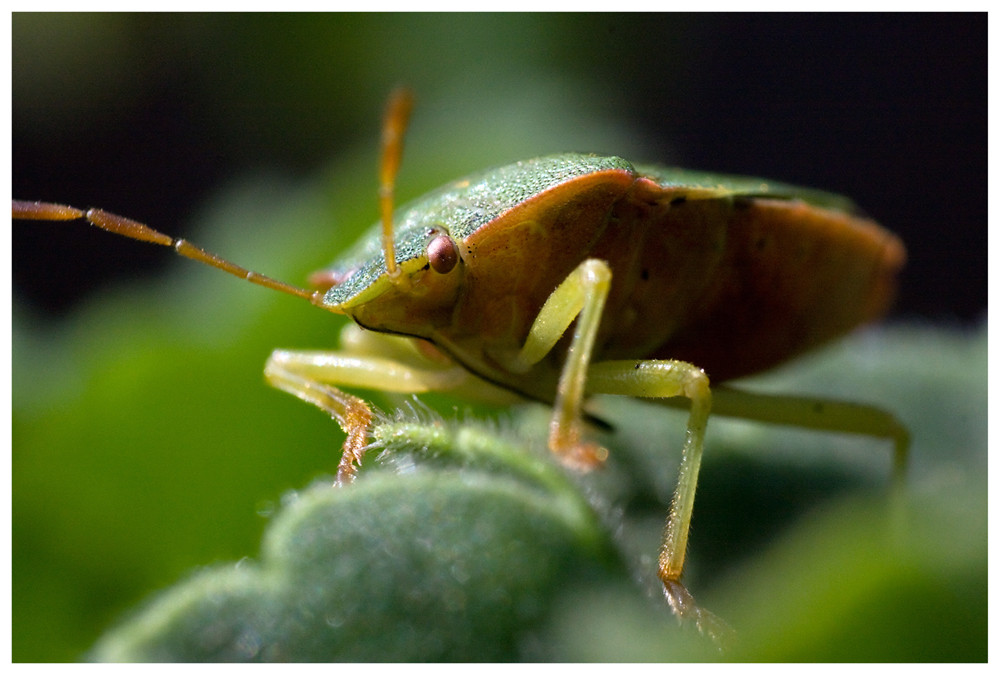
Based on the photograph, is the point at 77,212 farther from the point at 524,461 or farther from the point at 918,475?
the point at 918,475

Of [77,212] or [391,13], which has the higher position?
[391,13]

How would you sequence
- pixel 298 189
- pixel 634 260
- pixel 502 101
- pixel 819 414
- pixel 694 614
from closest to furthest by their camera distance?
pixel 694 614 < pixel 634 260 < pixel 819 414 < pixel 298 189 < pixel 502 101

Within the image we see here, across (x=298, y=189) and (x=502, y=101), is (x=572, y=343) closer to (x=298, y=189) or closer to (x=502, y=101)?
(x=298, y=189)

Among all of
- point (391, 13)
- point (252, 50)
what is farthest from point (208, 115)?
point (391, 13)

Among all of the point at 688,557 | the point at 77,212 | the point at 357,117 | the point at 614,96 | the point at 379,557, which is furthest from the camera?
the point at 614,96

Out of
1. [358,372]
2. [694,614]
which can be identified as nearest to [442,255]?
[358,372]

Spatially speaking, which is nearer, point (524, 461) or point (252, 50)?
point (524, 461)

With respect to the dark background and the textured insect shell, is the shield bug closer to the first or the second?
the textured insect shell
